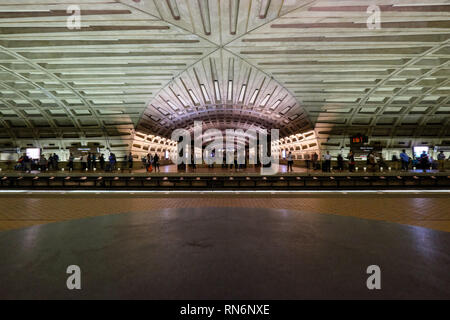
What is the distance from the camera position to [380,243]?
1572 mm

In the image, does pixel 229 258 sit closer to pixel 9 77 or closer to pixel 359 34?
pixel 359 34

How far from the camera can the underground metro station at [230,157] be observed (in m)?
1.12

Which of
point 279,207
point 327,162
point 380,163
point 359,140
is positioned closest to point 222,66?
point 327,162

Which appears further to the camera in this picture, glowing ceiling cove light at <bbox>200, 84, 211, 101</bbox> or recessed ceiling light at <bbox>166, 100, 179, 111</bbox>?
recessed ceiling light at <bbox>166, 100, 179, 111</bbox>

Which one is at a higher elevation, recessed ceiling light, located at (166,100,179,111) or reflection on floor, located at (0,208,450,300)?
recessed ceiling light, located at (166,100,179,111)

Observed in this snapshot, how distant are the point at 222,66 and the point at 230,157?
24.5 ft

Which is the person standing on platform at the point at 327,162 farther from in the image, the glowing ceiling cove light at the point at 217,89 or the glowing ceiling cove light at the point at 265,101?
the glowing ceiling cove light at the point at 217,89

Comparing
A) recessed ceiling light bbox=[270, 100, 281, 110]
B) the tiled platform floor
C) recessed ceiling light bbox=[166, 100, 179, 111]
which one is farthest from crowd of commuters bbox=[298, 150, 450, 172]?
recessed ceiling light bbox=[166, 100, 179, 111]

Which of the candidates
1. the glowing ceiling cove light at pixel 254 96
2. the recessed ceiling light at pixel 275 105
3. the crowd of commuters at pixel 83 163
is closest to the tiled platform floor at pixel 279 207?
the crowd of commuters at pixel 83 163

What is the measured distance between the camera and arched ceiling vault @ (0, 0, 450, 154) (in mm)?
10273

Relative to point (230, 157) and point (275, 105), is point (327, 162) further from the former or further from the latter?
point (275, 105)

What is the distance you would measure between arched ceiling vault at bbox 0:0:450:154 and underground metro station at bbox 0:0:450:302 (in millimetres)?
113

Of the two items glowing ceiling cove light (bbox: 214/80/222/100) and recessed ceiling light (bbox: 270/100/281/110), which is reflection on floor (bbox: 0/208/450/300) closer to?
glowing ceiling cove light (bbox: 214/80/222/100)

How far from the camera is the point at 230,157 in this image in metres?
19.3
